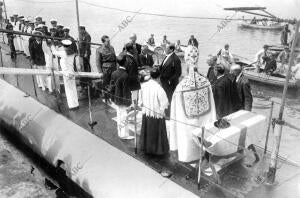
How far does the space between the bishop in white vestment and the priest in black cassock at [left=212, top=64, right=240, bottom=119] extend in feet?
1.85

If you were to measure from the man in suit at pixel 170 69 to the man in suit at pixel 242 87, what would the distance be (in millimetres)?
1298

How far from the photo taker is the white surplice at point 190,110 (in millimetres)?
5797

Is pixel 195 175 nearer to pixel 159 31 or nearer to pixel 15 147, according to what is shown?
pixel 15 147

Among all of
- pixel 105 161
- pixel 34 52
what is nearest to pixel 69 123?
pixel 105 161

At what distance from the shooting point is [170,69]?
7586 millimetres

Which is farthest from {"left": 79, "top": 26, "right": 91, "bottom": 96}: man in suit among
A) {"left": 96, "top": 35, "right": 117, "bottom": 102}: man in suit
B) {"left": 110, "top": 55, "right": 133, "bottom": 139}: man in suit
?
{"left": 110, "top": 55, "right": 133, "bottom": 139}: man in suit

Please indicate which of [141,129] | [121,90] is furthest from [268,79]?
[141,129]

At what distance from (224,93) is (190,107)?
3.36ft

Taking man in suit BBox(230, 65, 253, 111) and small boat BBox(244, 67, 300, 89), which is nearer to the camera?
man in suit BBox(230, 65, 253, 111)

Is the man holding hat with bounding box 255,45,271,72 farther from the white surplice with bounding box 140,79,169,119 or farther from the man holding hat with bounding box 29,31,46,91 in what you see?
the white surplice with bounding box 140,79,169,119

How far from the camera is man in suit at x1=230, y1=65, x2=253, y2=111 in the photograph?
6.75 meters

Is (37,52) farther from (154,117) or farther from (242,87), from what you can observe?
(242,87)

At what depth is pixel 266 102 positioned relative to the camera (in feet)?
48.2

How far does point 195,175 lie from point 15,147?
20.7 feet
